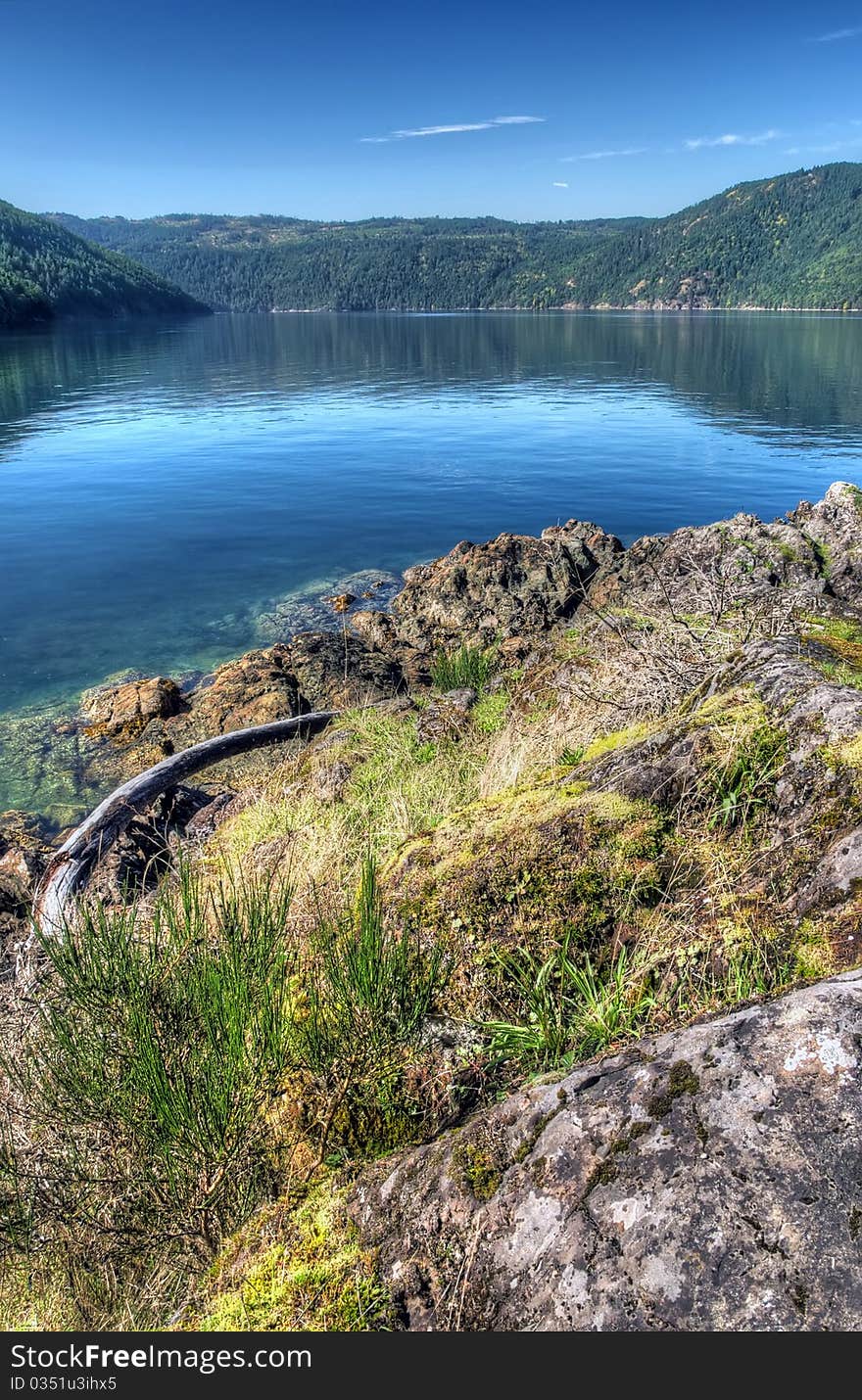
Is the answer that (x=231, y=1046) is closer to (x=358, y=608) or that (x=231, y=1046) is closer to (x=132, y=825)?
(x=132, y=825)

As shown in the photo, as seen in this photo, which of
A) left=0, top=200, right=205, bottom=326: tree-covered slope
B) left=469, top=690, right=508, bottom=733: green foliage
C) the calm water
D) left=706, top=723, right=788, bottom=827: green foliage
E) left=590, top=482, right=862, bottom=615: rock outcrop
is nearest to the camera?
left=706, top=723, right=788, bottom=827: green foliage

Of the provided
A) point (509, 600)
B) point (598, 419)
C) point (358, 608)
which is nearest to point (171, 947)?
point (509, 600)

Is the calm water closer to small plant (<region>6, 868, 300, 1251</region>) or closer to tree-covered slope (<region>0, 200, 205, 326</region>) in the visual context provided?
small plant (<region>6, 868, 300, 1251</region>)

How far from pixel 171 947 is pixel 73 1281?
4.00ft

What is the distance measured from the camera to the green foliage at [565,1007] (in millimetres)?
2832

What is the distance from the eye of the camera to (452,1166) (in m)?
2.25

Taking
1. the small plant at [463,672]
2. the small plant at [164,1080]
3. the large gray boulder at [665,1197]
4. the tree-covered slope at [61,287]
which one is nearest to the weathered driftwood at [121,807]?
the small plant at [164,1080]

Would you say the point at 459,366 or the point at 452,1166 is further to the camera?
the point at 459,366

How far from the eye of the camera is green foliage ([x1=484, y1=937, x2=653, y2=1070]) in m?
2.83

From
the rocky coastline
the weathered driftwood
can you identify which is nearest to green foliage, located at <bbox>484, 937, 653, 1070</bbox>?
the rocky coastline

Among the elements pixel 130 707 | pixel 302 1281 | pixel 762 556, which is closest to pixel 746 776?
pixel 302 1281

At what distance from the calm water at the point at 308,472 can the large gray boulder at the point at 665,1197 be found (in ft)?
52.3

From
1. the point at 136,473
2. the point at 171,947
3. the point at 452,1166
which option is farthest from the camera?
the point at 136,473

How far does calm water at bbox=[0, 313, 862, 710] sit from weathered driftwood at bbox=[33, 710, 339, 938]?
22.3 ft
